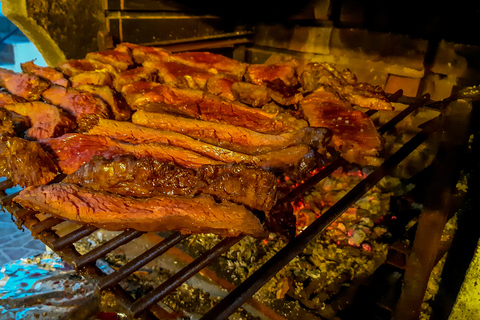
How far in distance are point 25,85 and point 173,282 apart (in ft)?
7.70

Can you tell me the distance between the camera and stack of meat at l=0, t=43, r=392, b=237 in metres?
1.67

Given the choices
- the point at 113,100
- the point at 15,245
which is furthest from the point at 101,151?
the point at 15,245

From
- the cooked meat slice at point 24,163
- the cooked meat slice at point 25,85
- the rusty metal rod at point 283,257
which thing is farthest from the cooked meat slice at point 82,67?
the rusty metal rod at point 283,257

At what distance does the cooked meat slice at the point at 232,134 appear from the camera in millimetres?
2152

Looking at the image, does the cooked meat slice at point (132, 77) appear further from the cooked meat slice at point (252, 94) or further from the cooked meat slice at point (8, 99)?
the cooked meat slice at point (252, 94)

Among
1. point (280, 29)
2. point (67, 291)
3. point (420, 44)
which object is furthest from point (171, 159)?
point (280, 29)

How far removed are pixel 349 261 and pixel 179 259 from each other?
204cm

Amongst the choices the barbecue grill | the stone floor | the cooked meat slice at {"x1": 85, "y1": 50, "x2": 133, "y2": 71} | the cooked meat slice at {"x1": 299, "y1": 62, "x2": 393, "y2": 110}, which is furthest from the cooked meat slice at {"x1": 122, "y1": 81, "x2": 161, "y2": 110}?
the stone floor

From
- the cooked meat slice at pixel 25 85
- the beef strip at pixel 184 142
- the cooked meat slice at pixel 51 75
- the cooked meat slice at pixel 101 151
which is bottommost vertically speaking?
the cooked meat slice at pixel 101 151

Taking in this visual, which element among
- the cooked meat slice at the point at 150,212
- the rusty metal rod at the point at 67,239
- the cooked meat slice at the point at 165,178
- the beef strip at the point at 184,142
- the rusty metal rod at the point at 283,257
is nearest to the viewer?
the rusty metal rod at the point at 283,257

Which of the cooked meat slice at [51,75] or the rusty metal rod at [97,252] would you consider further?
the cooked meat slice at [51,75]

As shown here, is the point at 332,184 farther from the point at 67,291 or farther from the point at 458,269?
the point at 67,291

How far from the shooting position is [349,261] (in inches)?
141

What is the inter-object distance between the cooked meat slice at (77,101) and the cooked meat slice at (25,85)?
7 centimetres
